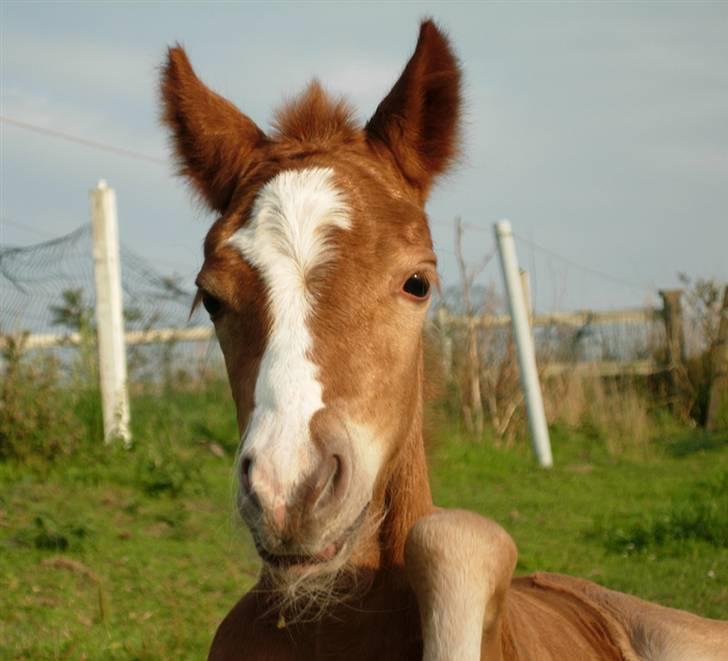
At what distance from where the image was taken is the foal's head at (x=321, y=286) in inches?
105

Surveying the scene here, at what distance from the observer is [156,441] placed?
9.29m

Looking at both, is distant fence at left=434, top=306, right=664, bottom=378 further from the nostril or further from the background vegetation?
the nostril

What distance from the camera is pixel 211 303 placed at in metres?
3.25

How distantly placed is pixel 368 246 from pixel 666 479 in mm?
8459

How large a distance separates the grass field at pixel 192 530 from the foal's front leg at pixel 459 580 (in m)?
0.47

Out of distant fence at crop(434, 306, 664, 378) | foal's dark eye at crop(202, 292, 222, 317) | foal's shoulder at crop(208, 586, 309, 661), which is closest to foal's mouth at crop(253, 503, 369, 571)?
Result: foal's shoulder at crop(208, 586, 309, 661)

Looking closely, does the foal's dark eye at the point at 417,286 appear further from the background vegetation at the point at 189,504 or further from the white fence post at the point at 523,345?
the white fence post at the point at 523,345

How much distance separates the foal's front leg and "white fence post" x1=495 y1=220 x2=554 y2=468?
841cm

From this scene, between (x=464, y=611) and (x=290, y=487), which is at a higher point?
(x=290, y=487)

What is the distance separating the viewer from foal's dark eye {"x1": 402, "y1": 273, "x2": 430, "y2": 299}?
320 cm

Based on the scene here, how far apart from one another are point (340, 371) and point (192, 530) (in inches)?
195

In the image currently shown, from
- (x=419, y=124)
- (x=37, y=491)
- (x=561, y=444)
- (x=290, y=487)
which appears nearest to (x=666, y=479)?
(x=561, y=444)

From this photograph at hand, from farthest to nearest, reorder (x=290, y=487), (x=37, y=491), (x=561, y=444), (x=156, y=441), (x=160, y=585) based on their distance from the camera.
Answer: (x=561, y=444) < (x=156, y=441) < (x=37, y=491) < (x=160, y=585) < (x=290, y=487)

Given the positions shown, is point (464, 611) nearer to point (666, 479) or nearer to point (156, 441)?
point (156, 441)
